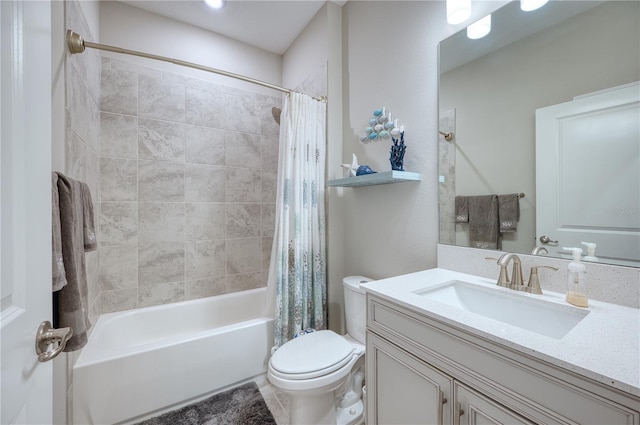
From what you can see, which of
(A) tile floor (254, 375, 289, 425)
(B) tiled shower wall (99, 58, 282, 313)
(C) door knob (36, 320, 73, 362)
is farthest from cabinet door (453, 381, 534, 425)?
(B) tiled shower wall (99, 58, 282, 313)

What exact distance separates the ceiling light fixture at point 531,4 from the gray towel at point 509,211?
744mm

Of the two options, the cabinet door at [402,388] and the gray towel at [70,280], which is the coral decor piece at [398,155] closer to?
the cabinet door at [402,388]

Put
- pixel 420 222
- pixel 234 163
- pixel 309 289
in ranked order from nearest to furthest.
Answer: pixel 420 222 < pixel 309 289 < pixel 234 163

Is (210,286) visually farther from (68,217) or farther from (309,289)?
(68,217)

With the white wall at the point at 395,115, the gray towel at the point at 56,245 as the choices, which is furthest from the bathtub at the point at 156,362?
the white wall at the point at 395,115

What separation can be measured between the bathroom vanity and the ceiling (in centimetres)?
218

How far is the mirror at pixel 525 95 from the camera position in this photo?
84cm

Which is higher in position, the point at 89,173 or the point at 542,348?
the point at 89,173

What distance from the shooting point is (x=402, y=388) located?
90 centimetres

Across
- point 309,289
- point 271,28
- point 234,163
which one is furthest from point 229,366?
point 271,28

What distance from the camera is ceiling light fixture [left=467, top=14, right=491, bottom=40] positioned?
1.14 metres

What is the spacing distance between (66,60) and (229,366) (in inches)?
76.5
